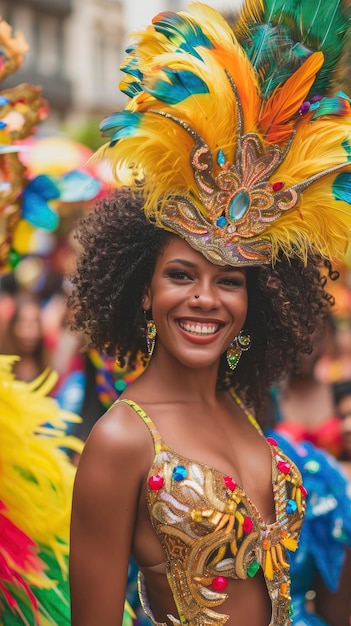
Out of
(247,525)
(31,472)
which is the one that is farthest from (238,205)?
(31,472)

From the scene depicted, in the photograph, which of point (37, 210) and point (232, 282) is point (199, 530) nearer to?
point (232, 282)

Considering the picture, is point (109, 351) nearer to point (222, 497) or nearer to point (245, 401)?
point (245, 401)

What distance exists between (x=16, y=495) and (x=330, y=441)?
221cm

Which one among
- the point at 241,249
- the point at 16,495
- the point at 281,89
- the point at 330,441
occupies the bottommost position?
the point at 330,441

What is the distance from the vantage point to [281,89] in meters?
2.23

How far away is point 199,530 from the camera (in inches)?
81.0

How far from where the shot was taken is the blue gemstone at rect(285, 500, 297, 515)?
2293 mm

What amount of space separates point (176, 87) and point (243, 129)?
0.20m

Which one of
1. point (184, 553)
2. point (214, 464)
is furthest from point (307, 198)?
point (184, 553)

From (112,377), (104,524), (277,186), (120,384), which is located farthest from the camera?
(112,377)

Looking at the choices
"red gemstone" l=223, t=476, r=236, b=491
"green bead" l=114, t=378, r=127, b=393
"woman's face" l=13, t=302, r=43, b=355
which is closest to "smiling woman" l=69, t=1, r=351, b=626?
"red gemstone" l=223, t=476, r=236, b=491

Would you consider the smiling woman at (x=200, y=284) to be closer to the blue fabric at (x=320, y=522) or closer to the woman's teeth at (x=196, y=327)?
the woman's teeth at (x=196, y=327)

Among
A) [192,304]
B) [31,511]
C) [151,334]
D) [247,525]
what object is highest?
[192,304]

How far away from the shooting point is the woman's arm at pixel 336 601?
3.17m
